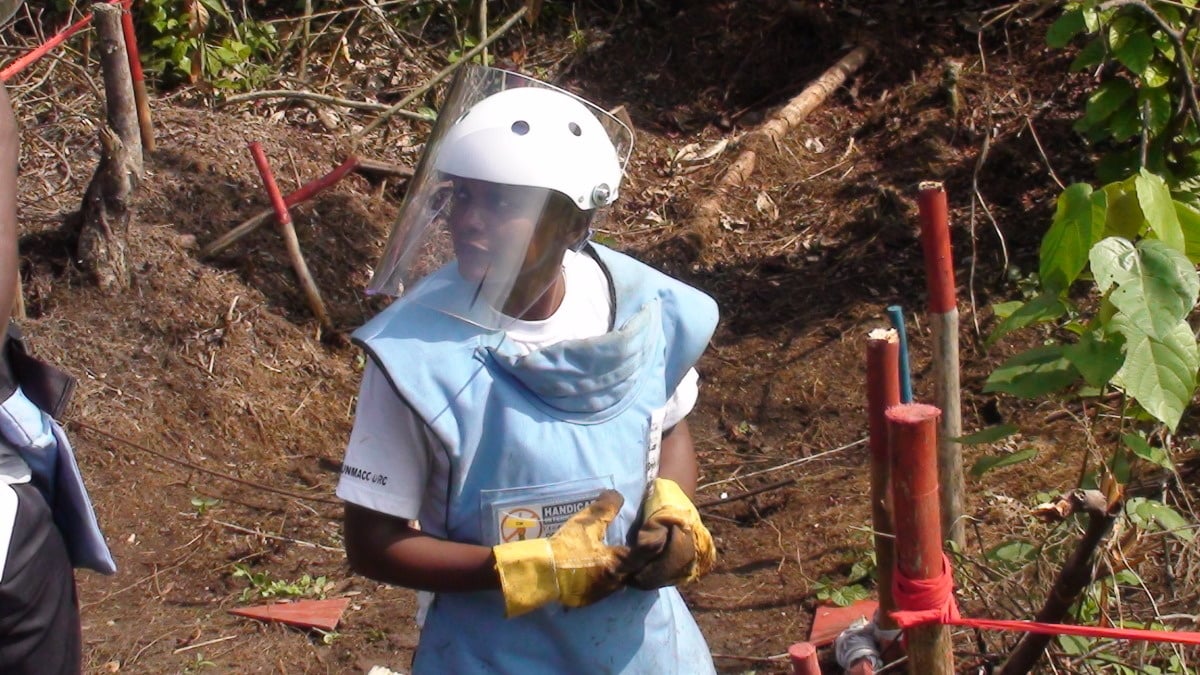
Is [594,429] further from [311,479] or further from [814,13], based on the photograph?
[814,13]

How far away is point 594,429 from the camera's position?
1896mm

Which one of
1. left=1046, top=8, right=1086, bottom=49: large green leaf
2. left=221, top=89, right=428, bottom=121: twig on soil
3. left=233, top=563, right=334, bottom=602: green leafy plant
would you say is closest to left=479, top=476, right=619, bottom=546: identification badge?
left=233, top=563, right=334, bottom=602: green leafy plant

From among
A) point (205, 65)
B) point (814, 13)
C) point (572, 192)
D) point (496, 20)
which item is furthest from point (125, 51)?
point (814, 13)

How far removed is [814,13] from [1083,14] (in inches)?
149

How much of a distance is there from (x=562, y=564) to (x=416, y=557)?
0.21 metres

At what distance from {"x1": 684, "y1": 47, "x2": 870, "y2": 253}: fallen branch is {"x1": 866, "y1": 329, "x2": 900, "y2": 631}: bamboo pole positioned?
3680 mm

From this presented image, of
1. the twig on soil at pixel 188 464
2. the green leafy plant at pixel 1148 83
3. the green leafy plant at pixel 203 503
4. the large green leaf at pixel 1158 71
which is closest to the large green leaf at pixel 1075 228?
the green leafy plant at pixel 1148 83

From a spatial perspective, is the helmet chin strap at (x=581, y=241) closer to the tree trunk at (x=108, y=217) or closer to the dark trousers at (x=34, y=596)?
the dark trousers at (x=34, y=596)

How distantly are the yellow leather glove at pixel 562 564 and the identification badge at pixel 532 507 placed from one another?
42 mm

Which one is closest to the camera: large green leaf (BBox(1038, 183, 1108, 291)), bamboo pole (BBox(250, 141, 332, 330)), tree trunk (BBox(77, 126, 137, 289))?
large green leaf (BBox(1038, 183, 1108, 291))

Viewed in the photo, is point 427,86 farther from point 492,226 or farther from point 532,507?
point 532,507

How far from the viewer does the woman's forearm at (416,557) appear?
1.82m

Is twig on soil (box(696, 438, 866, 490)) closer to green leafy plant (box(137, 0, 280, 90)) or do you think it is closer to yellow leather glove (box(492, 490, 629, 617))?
yellow leather glove (box(492, 490, 629, 617))

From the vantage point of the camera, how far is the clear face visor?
6.05 feet
